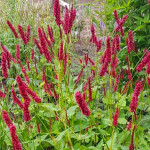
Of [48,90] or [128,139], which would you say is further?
[48,90]

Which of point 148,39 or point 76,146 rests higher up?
point 148,39

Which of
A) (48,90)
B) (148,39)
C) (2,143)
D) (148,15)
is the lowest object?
(2,143)

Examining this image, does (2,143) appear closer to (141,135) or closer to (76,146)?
(76,146)

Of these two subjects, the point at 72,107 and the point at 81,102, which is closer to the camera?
the point at 81,102

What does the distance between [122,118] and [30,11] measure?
11.9 feet

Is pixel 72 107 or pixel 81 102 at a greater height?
pixel 81 102

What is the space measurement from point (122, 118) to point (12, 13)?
3.99 m

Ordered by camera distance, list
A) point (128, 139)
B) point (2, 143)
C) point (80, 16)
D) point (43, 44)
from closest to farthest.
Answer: point (43, 44) < point (128, 139) < point (2, 143) < point (80, 16)

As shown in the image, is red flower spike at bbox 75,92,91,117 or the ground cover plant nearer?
red flower spike at bbox 75,92,91,117

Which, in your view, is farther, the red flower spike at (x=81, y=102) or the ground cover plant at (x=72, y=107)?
the ground cover plant at (x=72, y=107)

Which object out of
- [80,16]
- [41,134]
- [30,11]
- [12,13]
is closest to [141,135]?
[41,134]

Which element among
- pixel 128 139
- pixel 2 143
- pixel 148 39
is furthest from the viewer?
pixel 148 39

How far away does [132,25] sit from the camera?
9.16 feet

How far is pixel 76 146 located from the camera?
6.31ft
